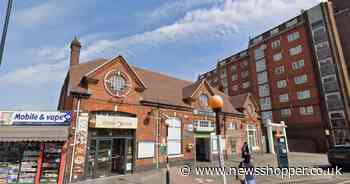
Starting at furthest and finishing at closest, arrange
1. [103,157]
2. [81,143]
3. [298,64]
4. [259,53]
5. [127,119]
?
1. [259,53]
2. [298,64]
3. [127,119]
4. [103,157]
5. [81,143]

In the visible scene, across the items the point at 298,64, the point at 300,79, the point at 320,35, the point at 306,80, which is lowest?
the point at 306,80

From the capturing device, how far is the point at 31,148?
38.4 feet

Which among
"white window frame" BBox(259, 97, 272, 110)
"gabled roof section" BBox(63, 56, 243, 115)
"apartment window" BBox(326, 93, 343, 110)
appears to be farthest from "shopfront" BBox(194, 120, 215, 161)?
"white window frame" BBox(259, 97, 272, 110)

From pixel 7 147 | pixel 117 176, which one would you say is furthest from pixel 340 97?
pixel 7 147

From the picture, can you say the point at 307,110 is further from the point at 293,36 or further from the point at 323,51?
the point at 293,36

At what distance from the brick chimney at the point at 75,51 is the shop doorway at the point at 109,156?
289 inches

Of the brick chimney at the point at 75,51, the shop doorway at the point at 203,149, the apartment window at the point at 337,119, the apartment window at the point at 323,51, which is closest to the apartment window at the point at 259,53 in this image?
the apartment window at the point at 323,51

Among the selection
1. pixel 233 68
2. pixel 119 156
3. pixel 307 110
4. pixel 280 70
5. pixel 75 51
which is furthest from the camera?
pixel 233 68

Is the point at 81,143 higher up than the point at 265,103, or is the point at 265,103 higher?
the point at 265,103

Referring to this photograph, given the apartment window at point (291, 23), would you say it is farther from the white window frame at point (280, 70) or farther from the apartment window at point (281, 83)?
the apartment window at point (281, 83)

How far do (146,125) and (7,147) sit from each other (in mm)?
8565

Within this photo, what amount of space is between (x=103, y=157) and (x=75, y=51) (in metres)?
9.42

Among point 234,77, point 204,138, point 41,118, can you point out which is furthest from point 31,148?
point 234,77

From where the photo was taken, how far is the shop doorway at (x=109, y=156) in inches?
516
